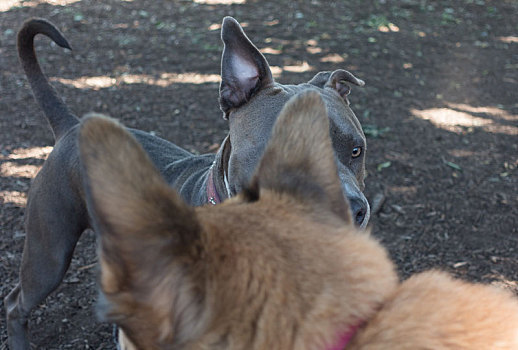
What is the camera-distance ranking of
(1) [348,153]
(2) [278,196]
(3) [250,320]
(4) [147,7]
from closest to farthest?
1. (3) [250,320]
2. (2) [278,196]
3. (1) [348,153]
4. (4) [147,7]

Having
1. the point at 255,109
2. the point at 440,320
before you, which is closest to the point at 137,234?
the point at 440,320

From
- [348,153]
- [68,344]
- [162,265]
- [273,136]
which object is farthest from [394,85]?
[162,265]

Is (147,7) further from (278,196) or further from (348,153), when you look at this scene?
(278,196)

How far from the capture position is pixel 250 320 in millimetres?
1210

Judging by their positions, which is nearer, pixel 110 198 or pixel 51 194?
pixel 110 198

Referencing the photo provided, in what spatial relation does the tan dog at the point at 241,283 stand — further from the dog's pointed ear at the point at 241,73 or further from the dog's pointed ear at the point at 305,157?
the dog's pointed ear at the point at 241,73

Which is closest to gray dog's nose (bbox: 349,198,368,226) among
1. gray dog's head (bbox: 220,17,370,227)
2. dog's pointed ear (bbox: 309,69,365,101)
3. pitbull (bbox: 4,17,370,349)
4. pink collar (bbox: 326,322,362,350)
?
pitbull (bbox: 4,17,370,349)

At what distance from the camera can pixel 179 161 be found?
156 inches

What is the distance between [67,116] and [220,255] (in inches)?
111

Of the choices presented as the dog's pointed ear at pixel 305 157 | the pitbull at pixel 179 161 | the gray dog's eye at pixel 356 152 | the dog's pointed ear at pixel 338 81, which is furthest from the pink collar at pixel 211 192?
the dog's pointed ear at pixel 305 157

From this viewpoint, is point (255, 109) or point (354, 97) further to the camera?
point (354, 97)

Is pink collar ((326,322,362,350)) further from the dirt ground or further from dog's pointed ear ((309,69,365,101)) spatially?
dog's pointed ear ((309,69,365,101))

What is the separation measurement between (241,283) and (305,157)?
1.59ft

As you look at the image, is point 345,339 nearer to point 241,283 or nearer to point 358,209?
point 241,283
